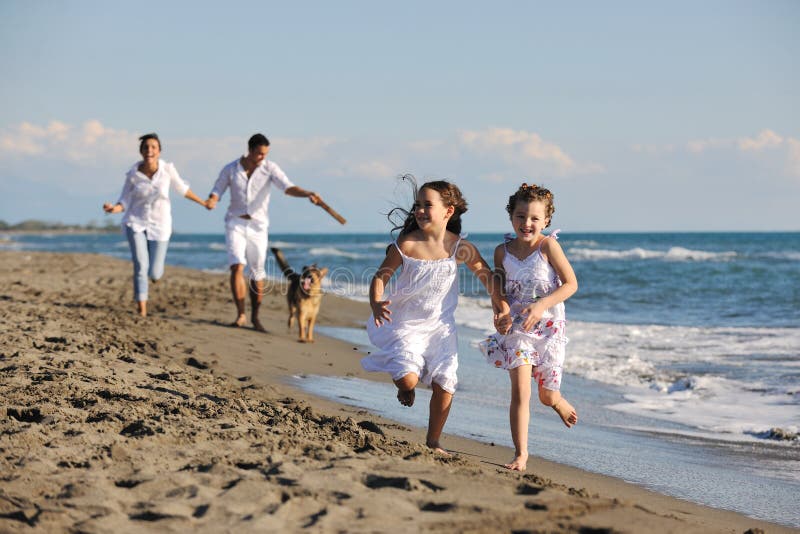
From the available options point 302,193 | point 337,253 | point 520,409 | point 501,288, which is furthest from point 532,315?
point 337,253

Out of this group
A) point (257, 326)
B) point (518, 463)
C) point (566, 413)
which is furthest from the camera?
point (257, 326)

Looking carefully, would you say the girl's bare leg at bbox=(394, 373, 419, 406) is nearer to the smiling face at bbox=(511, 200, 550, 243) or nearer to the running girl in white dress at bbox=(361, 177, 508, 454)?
the running girl in white dress at bbox=(361, 177, 508, 454)

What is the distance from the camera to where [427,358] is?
451 cm

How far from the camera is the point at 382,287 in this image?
176 inches

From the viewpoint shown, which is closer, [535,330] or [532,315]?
[532,315]

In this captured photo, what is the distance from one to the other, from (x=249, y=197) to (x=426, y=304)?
4856mm

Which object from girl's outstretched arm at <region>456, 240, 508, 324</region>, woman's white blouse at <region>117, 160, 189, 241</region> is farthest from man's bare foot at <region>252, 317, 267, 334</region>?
girl's outstretched arm at <region>456, 240, 508, 324</region>

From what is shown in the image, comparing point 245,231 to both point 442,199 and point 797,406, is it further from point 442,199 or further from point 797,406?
point 797,406

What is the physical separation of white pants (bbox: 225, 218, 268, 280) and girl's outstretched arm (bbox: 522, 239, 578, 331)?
5004mm

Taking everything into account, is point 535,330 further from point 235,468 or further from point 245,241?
point 245,241

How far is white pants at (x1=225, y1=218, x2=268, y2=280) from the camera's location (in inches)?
352

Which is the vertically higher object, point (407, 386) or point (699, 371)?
point (407, 386)

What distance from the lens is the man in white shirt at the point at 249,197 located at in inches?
349

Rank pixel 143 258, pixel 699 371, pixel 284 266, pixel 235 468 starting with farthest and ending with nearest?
pixel 284 266, pixel 143 258, pixel 699 371, pixel 235 468
